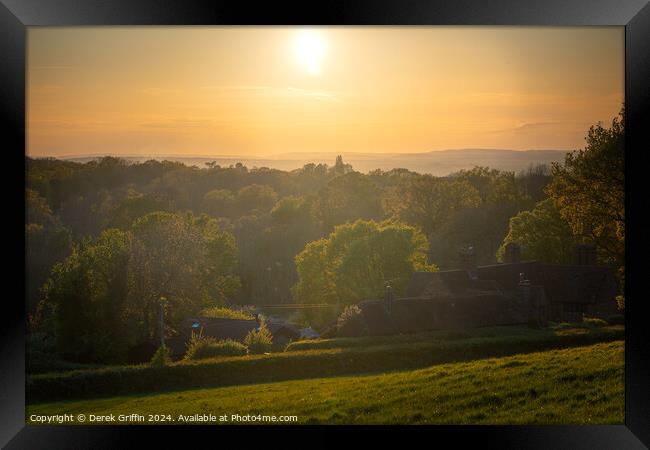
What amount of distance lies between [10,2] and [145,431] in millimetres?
5529

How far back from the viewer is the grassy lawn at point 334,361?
9414 mm

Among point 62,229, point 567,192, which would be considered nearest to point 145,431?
point 62,229

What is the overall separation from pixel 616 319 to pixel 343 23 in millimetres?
5453

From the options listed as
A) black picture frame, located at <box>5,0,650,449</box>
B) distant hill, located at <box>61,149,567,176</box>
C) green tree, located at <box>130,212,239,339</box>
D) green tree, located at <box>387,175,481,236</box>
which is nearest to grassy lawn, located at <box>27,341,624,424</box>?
black picture frame, located at <box>5,0,650,449</box>

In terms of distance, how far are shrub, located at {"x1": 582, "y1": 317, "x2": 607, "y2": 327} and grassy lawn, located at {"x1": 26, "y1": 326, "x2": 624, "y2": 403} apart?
63 mm

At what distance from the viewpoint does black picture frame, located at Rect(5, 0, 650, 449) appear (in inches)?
319

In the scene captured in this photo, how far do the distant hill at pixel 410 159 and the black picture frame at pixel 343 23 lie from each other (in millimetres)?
1508

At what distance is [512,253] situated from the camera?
10023 mm

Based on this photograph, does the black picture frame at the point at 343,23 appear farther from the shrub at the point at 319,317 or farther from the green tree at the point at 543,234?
the shrub at the point at 319,317

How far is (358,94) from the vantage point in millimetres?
9758

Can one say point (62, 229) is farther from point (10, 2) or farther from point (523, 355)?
point (523, 355)

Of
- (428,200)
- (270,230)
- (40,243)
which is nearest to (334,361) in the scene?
(270,230)

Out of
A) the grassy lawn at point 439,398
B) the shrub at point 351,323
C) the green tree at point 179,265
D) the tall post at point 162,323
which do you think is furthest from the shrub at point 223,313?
the shrub at point 351,323

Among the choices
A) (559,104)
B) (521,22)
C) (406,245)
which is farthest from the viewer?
(406,245)
